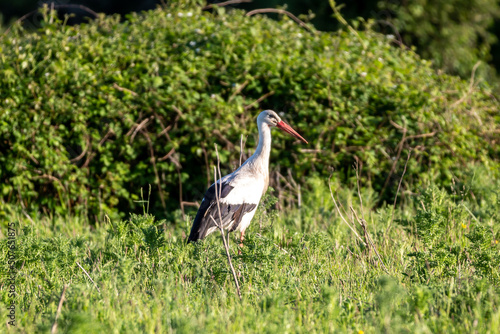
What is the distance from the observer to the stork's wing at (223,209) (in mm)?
4230

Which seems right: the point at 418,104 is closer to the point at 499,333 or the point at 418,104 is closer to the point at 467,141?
the point at 467,141

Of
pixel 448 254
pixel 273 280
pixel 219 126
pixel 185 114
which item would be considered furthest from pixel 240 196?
pixel 448 254

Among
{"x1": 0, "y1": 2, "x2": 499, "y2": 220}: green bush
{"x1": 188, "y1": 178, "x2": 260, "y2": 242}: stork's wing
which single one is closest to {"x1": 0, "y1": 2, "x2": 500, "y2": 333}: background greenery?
{"x1": 0, "y1": 2, "x2": 499, "y2": 220}: green bush

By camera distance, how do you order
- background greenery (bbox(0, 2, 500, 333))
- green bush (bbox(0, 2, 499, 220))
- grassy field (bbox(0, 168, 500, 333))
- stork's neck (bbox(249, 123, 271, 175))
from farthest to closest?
green bush (bbox(0, 2, 499, 220)) < background greenery (bbox(0, 2, 500, 333)) < stork's neck (bbox(249, 123, 271, 175)) < grassy field (bbox(0, 168, 500, 333))

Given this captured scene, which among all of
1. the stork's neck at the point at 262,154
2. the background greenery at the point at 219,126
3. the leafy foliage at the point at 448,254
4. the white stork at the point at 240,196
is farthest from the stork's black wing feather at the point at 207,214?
the leafy foliage at the point at 448,254

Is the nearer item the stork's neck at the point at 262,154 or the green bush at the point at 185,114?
the stork's neck at the point at 262,154

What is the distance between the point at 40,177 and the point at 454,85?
4796 mm

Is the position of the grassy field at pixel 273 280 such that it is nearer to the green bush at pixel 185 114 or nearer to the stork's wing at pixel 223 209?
the stork's wing at pixel 223 209

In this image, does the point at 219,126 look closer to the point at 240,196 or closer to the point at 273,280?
the point at 240,196

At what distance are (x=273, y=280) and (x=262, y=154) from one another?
1.61 metres

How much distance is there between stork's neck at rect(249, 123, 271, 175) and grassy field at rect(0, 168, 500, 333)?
0.48 meters

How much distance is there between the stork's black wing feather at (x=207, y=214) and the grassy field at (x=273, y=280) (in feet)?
0.52

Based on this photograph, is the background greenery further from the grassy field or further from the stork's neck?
the stork's neck

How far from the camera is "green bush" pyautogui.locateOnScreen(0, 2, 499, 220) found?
223 inches
